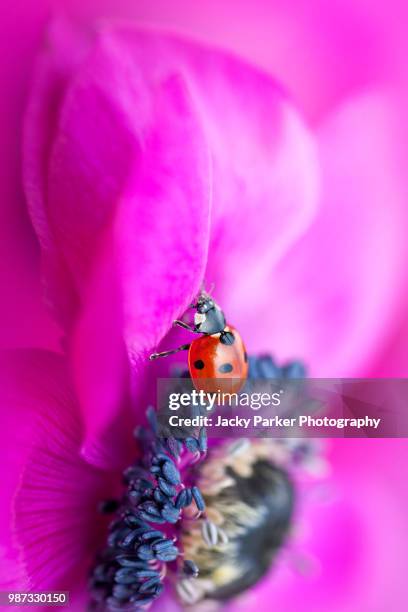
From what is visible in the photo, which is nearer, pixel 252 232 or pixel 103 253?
pixel 103 253

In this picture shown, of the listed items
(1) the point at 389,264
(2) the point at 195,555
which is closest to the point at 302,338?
(1) the point at 389,264

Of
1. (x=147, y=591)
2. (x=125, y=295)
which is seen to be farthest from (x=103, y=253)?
(x=147, y=591)

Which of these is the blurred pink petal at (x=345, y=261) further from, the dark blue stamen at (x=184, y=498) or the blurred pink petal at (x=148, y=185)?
the dark blue stamen at (x=184, y=498)

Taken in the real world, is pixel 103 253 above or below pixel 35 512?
above

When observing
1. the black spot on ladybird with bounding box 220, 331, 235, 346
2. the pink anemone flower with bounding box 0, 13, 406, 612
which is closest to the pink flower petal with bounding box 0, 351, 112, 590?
the pink anemone flower with bounding box 0, 13, 406, 612

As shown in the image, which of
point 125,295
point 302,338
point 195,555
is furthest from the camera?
point 302,338

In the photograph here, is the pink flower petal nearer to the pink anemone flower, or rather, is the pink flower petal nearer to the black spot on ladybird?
the pink anemone flower

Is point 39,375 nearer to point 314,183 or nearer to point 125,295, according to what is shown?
point 125,295

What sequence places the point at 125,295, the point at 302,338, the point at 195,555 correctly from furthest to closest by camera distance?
1. the point at 302,338
2. the point at 195,555
3. the point at 125,295

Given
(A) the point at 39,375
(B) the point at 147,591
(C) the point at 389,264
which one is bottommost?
(B) the point at 147,591
